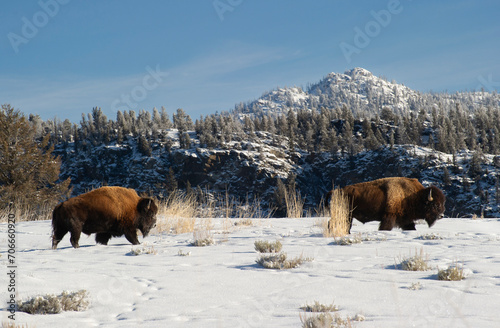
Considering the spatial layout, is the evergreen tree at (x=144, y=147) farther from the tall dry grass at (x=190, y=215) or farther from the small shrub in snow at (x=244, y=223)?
the small shrub in snow at (x=244, y=223)

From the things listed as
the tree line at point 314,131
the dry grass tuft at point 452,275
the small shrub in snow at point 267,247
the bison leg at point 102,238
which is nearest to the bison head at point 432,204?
the small shrub in snow at point 267,247

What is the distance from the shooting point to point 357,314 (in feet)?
9.25

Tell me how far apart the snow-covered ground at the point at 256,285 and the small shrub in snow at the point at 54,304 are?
0.27ft

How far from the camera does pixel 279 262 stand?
A: 15.9 feet

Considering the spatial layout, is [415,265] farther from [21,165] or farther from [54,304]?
[21,165]

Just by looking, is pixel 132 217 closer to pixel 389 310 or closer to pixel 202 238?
pixel 202 238

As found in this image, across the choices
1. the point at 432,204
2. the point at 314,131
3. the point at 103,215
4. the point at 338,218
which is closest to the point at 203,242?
the point at 103,215

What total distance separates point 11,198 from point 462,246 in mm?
25116

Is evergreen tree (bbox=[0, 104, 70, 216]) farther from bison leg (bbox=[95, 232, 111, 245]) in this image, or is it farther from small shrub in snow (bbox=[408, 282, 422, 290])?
small shrub in snow (bbox=[408, 282, 422, 290])

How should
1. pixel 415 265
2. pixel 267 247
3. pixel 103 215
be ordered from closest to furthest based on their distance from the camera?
1. pixel 415 265
2. pixel 267 247
3. pixel 103 215

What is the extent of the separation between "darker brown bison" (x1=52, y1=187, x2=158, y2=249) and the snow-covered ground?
473 mm

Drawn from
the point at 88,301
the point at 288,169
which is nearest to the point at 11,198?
the point at 88,301

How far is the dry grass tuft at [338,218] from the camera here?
752cm

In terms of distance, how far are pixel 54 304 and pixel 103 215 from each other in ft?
13.0
